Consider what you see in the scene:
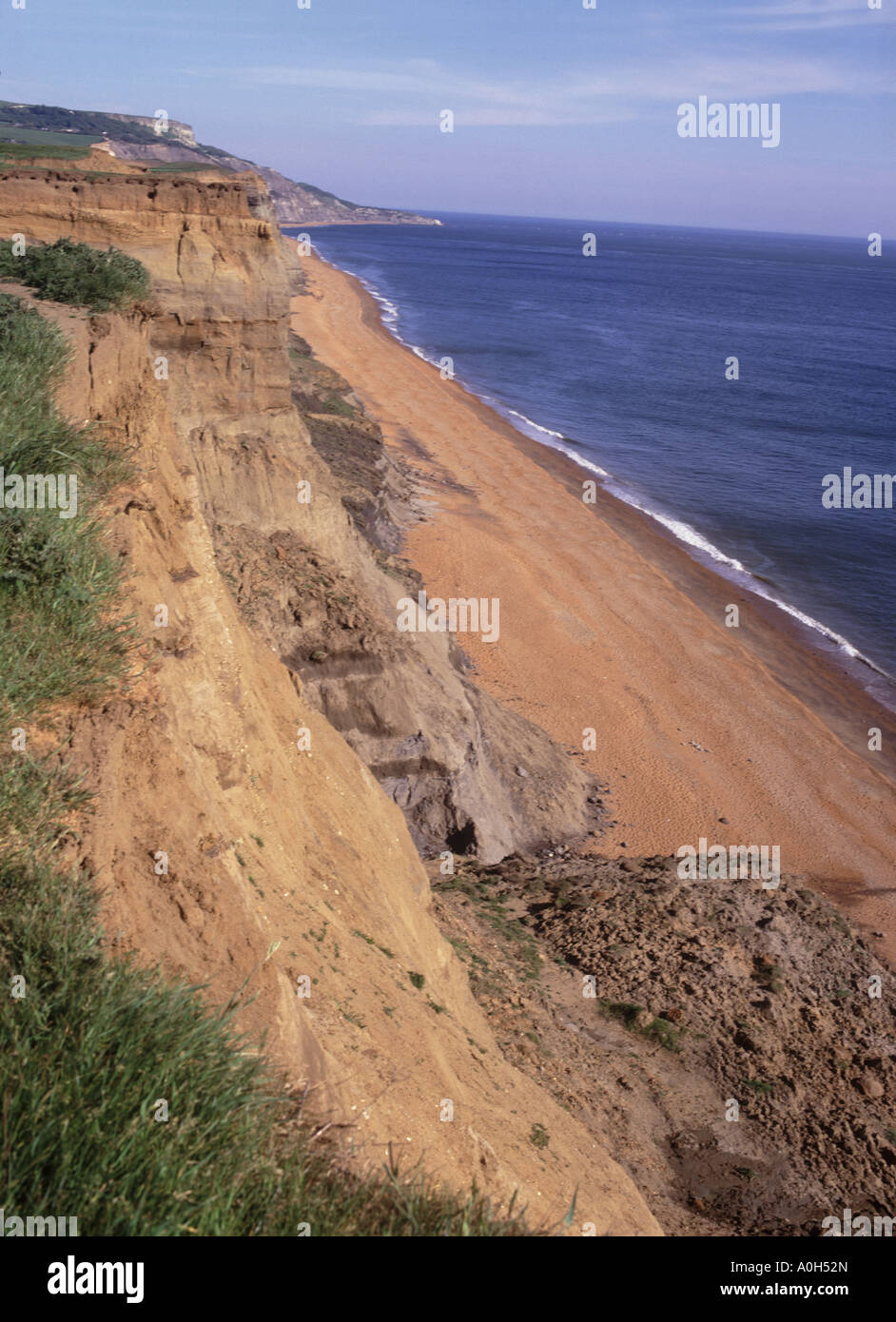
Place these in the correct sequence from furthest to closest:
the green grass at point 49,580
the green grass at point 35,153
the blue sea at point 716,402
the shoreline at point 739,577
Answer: the blue sea at point 716,402, the shoreline at point 739,577, the green grass at point 35,153, the green grass at point 49,580

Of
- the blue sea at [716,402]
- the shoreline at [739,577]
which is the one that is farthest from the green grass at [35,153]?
the blue sea at [716,402]

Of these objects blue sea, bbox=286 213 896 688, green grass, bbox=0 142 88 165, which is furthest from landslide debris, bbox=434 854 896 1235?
blue sea, bbox=286 213 896 688

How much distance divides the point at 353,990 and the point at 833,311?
142601mm

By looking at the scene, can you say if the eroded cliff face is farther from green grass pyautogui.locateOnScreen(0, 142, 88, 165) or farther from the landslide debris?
green grass pyautogui.locateOnScreen(0, 142, 88, 165)

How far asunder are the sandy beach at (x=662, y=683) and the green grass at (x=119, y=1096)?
49.5 feet

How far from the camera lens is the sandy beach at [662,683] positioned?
21.0 meters

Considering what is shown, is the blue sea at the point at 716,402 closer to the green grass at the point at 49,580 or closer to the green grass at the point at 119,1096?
the green grass at the point at 49,580

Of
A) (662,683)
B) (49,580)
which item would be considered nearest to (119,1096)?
(49,580)

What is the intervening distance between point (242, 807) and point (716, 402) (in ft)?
210

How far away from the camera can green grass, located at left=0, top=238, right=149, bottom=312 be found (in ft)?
34.7

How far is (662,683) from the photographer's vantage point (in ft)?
88.2

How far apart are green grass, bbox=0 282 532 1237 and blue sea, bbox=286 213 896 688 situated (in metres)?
29.0

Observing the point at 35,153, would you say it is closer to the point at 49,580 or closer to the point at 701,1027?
the point at 49,580
